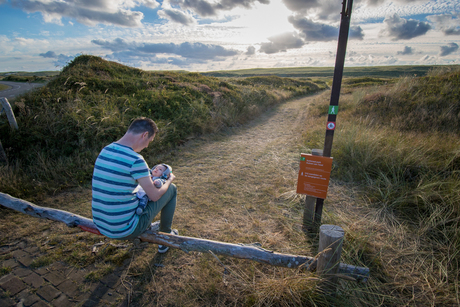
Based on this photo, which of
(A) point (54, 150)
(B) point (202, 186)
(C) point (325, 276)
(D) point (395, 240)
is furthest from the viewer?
(A) point (54, 150)

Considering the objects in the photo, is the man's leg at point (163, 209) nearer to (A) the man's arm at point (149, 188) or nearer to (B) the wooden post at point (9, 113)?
(A) the man's arm at point (149, 188)

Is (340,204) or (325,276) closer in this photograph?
(325,276)

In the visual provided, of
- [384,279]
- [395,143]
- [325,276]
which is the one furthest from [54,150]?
[395,143]

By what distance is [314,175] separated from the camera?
3043 millimetres

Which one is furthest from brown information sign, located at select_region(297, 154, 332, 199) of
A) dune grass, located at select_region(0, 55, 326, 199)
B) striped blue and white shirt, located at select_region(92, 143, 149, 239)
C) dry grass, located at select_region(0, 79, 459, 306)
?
dune grass, located at select_region(0, 55, 326, 199)

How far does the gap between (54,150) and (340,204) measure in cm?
676

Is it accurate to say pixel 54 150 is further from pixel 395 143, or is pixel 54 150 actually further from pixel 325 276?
pixel 395 143

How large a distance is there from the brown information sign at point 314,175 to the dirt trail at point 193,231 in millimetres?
707

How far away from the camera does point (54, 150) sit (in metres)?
5.43

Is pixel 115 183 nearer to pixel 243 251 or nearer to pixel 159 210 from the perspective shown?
pixel 159 210


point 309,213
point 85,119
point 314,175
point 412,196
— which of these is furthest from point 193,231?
point 85,119

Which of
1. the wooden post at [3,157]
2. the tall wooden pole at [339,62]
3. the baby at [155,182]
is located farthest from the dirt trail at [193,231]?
the wooden post at [3,157]

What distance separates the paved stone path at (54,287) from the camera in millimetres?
2230

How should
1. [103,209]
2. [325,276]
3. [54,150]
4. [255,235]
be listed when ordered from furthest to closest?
[54,150] → [255,235] → [103,209] → [325,276]
